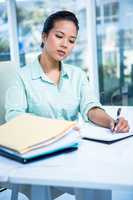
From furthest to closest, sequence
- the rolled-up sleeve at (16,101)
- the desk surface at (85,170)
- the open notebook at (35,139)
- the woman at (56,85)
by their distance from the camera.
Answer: the woman at (56,85)
the rolled-up sleeve at (16,101)
the open notebook at (35,139)
the desk surface at (85,170)

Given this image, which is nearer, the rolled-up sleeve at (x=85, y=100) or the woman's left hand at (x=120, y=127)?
the woman's left hand at (x=120, y=127)

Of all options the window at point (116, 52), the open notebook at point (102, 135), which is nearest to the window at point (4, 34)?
the window at point (116, 52)

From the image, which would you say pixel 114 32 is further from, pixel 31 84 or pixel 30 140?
pixel 30 140

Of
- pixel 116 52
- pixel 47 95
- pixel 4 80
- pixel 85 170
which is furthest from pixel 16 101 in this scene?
pixel 116 52

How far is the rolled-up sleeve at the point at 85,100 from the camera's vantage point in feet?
4.63

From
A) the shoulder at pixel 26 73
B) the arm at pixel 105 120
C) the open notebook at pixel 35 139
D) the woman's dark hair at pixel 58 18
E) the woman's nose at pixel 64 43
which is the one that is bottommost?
the arm at pixel 105 120

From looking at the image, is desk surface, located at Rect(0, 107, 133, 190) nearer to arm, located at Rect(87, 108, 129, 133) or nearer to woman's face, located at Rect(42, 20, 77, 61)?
arm, located at Rect(87, 108, 129, 133)

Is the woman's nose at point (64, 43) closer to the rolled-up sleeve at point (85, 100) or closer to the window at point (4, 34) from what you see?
the rolled-up sleeve at point (85, 100)

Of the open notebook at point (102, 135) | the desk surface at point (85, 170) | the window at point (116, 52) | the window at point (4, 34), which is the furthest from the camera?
the window at point (4, 34)

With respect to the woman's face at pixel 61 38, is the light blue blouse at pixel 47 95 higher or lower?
lower

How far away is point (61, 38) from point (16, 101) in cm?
35

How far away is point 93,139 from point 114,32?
2529mm

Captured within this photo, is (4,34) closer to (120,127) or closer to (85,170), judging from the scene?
(120,127)

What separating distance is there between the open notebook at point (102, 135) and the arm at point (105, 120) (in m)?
0.03
